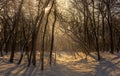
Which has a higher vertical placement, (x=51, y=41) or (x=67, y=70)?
(x=51, y=41)

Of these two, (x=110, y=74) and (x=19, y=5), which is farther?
(x=19, y=5)

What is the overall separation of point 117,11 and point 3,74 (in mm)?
22581

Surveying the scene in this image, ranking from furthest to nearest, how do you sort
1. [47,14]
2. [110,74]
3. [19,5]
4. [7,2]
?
[7,2] → [19,5] → [47,14] → [110,74]

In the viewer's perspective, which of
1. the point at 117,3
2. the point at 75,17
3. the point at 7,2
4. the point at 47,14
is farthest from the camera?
the point at 75,17

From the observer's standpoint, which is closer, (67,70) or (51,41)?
(67,70)

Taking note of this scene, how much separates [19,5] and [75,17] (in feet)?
69.6

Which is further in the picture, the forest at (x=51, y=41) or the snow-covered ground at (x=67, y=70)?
the forest at (x=51, y=41)

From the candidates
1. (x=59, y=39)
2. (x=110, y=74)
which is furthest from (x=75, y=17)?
(x=110, y=74)

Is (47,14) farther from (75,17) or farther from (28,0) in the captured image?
(75,17)

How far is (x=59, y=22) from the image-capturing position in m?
22.7

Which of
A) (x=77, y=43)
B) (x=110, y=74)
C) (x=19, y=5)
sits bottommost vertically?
(x=110, y=74)

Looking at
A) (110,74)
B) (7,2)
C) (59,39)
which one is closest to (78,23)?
(59,39)

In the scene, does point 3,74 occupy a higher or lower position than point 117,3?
lower

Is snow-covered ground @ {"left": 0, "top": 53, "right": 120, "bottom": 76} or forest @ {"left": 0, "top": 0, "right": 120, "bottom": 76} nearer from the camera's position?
snow-covered ground @ {"left": 0, "top": 53, "right": 120, "bottom": 76}
